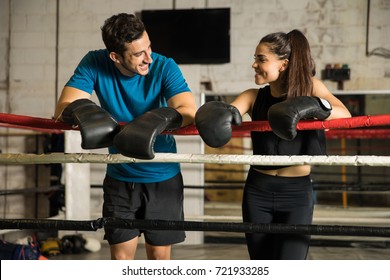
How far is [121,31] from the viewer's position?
1.56 metres

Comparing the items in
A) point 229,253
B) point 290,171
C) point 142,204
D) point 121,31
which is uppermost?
point 121,31

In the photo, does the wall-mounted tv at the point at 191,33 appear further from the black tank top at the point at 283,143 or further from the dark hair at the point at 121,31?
the dark hair at the point at 121,31

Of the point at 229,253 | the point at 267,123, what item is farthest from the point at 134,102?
the point at 229,253

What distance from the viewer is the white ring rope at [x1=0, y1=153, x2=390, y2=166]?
144 cm

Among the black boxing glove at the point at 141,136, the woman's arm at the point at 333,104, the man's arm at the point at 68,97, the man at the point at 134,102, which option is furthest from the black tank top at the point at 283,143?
the man's arm at the point at 68,97

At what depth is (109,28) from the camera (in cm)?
158

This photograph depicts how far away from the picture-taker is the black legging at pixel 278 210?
1.62 metres

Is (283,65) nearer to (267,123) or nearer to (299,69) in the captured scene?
(299,69)

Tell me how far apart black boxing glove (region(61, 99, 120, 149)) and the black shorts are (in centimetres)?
42

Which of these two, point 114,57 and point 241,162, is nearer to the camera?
point 241,162

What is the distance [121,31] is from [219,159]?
0.51m

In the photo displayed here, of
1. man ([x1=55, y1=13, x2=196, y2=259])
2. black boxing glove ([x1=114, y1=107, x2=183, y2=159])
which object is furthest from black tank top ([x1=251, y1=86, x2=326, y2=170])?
black boxing glove ([x1=114, y1=107, x2=183, y2=159])

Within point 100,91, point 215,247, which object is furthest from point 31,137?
point 100,91

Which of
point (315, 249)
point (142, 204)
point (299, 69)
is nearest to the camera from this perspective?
point (299, 69)
